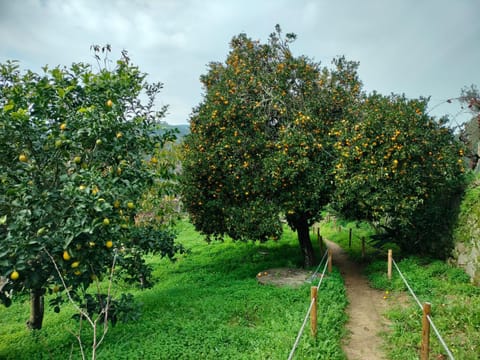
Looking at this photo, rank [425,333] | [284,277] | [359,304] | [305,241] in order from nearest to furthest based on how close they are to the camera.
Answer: [425,333] → [359,304] → [284,277] → [305,241]

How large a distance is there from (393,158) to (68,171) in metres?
7.07

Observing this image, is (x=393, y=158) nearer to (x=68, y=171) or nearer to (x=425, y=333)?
(x=425, y=333)

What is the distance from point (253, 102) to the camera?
976cm

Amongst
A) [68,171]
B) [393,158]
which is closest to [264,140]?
[393,158]

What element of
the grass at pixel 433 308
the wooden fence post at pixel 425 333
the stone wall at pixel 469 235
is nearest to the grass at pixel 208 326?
the grass at pixel 433 308

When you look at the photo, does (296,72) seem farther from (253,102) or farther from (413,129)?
(413,129)

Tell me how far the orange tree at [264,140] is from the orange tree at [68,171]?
3485mm

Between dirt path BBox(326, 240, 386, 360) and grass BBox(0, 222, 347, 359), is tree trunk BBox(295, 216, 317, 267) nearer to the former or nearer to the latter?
dirt path BBox(326, 240, 386, 360)

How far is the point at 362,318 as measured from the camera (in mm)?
7383

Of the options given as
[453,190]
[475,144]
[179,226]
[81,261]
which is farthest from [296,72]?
[179,226]

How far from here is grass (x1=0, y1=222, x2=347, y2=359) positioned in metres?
5.84

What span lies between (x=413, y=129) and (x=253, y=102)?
4228 millimetres

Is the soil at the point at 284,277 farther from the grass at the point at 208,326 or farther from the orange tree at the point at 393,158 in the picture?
the orange tree at the point at 393,158

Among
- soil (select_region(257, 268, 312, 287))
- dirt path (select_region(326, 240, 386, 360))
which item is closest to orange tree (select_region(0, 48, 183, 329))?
dirt path (select_region(326, 240, 386, 360))
